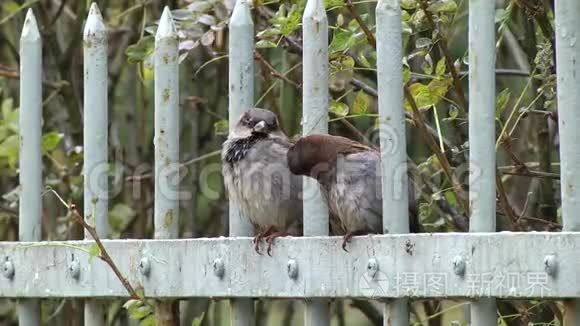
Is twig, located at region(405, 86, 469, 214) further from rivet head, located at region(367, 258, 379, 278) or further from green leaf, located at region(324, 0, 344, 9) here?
rivet head, located at region(367, 258, 379, 278)

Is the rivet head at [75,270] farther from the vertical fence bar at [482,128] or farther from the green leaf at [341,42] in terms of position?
the vertical fence bar at [482,128]

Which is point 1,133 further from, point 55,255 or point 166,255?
point 166,255

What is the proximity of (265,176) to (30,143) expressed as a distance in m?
0.89

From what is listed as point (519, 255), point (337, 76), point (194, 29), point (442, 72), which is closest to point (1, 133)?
point (194, 29)

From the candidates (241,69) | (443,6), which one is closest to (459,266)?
(241,69)

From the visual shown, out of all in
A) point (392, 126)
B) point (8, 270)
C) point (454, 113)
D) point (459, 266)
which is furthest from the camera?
point (454, 113)

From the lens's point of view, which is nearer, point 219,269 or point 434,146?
point 219,269

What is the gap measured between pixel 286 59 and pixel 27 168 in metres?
2.11

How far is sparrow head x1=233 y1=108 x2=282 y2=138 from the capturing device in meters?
3.53

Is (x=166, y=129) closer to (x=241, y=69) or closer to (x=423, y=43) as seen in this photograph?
(x=241, y=69)

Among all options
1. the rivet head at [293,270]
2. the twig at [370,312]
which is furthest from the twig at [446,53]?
the twig at [370,312]

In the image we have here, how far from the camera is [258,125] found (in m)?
3.92

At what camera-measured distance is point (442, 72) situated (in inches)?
133

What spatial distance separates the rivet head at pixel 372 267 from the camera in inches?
109
